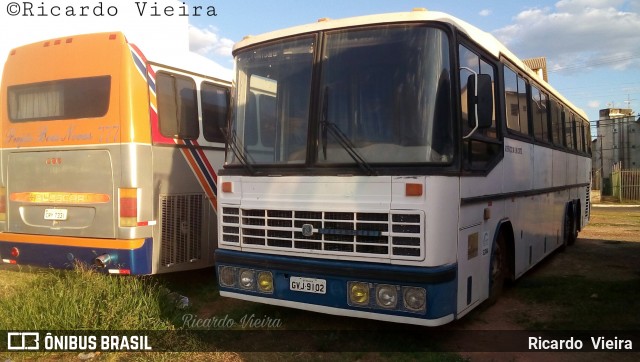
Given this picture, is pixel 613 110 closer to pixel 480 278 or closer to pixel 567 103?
pixel 567 103

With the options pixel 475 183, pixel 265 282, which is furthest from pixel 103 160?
pixel 475 183

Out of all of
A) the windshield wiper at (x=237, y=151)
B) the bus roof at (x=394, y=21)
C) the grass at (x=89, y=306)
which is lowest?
the grass at (x=89, y=306)

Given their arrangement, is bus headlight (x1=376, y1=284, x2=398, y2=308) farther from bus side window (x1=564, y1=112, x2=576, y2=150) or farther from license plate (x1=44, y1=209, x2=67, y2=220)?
bus side window (x1=564, y1=112, x2=576, y2=150)

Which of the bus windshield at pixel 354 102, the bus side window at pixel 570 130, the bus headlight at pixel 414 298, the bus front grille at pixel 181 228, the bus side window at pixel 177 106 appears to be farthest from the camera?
the bus side window at pixel 570 130

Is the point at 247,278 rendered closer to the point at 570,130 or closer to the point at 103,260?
the point at 103,260

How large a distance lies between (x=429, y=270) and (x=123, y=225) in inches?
147

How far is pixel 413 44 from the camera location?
4688 millimetres

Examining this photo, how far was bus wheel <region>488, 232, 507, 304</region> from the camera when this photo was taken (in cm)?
595

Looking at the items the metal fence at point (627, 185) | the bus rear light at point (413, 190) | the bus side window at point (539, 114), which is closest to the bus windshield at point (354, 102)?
the bus rear light at point (413, 190)

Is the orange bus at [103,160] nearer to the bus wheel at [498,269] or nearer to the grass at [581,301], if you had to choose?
the bus wheel at [498,269]

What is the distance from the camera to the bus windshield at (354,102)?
4602 millimetres

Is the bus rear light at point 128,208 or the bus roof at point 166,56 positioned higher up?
the bus roof at point 166,56

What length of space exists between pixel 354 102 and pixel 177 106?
128 inches

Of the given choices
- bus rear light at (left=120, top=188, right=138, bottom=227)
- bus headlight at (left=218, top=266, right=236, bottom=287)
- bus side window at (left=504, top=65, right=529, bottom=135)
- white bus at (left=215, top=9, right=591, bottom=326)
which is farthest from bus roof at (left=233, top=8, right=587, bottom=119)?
bus headlight at (left=218, top=266, right=236, bottom=287)
